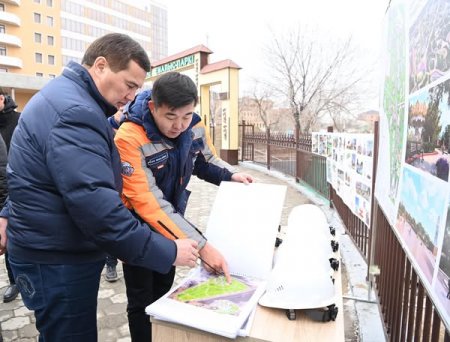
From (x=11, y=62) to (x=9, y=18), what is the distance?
4.95m

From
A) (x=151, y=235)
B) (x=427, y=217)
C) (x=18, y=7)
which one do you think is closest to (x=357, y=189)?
(x=427, y=217)

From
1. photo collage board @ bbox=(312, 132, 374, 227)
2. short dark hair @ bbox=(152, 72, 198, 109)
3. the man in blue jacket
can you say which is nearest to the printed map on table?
the man in blue jacket

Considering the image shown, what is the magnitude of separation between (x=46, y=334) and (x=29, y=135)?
774 millimetres

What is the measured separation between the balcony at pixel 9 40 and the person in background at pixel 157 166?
155 ft

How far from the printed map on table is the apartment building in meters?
33.4

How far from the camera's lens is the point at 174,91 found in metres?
1.52

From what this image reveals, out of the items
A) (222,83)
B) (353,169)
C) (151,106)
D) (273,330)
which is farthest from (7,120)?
(222,83)

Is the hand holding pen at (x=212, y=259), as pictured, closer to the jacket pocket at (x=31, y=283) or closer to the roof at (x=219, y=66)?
the jacket pocket at (x=31, y=283)

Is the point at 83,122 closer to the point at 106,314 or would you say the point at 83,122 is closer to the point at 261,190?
the point at 261,190

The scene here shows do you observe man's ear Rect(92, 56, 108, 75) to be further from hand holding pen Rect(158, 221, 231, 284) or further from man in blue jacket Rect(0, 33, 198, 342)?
hand holding pen Rect(158, 221, 231, 284)

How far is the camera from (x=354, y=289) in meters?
3.14

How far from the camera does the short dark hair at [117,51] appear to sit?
4.34 ft

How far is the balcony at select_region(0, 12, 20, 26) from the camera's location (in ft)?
130

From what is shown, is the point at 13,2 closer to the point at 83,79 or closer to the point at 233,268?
the point at 83,79
